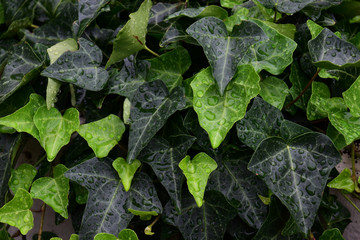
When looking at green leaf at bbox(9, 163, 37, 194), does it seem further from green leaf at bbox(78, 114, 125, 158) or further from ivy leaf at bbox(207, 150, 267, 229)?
ivy leaf at bbox(207, 150, 267, 229)

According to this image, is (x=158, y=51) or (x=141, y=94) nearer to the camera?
(x=141, y=94)

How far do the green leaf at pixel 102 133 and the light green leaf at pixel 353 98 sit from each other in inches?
20.2

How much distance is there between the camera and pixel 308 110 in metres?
0.85

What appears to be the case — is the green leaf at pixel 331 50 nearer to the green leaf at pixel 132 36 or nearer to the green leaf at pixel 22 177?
the green leaf at pixel 132 36

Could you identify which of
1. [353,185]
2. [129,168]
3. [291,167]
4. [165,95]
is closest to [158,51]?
[165,95]

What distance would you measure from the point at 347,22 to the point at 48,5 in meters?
0.90

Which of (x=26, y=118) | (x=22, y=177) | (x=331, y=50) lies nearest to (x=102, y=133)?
(x=26, y=118)

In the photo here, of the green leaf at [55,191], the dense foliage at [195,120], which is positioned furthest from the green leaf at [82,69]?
the green leaf at [55,191]

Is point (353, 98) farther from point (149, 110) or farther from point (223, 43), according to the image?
point (149, 110)

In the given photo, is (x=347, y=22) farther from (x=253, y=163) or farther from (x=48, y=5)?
(x=48, y=5)

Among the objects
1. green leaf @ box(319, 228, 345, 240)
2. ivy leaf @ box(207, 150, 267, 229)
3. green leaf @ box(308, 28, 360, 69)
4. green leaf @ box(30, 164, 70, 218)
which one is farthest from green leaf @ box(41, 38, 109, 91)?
green leaf @ box(319, 228, 345, 240)

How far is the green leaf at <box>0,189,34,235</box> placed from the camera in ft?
2.85

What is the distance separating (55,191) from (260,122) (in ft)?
1.78

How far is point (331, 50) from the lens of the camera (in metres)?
0.79
